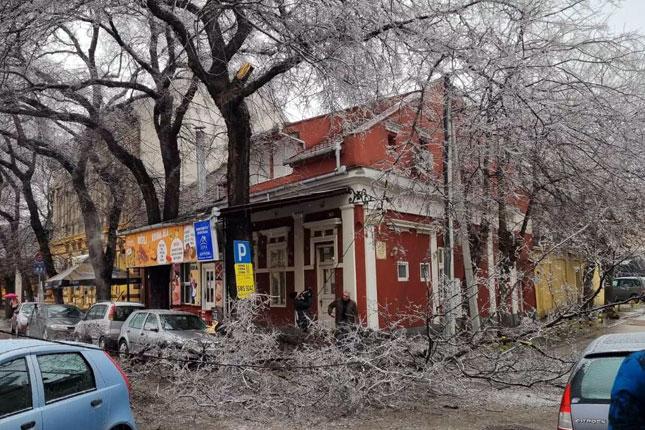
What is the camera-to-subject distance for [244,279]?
14086mm

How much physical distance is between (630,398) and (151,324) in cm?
1356

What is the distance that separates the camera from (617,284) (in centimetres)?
3816

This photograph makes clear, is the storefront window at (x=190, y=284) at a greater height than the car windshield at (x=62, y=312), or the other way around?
the storefront window at (x=190, y=284)

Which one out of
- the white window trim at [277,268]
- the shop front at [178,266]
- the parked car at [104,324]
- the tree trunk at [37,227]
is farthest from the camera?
the tree trunk at [37,227]

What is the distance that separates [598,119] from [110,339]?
13.6m

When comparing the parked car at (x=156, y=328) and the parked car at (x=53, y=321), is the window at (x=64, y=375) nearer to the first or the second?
the parked car at (x=156, y=328)

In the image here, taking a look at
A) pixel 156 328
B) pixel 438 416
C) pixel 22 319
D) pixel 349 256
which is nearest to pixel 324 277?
pixel 349 256

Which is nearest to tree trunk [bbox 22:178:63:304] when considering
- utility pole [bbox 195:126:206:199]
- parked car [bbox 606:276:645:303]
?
utility pole [bbox 195:126:206:199]

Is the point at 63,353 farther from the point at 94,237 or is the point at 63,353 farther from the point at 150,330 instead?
the point at 94,237

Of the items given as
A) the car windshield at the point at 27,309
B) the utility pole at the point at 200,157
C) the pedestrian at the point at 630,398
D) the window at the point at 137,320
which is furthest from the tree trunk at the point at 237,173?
the pedestrian at the point at 630,398

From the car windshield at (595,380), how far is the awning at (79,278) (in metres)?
23.4

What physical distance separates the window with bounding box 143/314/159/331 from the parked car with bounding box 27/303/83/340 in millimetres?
6096

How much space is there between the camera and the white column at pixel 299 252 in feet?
64.5

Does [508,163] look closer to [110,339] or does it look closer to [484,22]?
[484,22]
